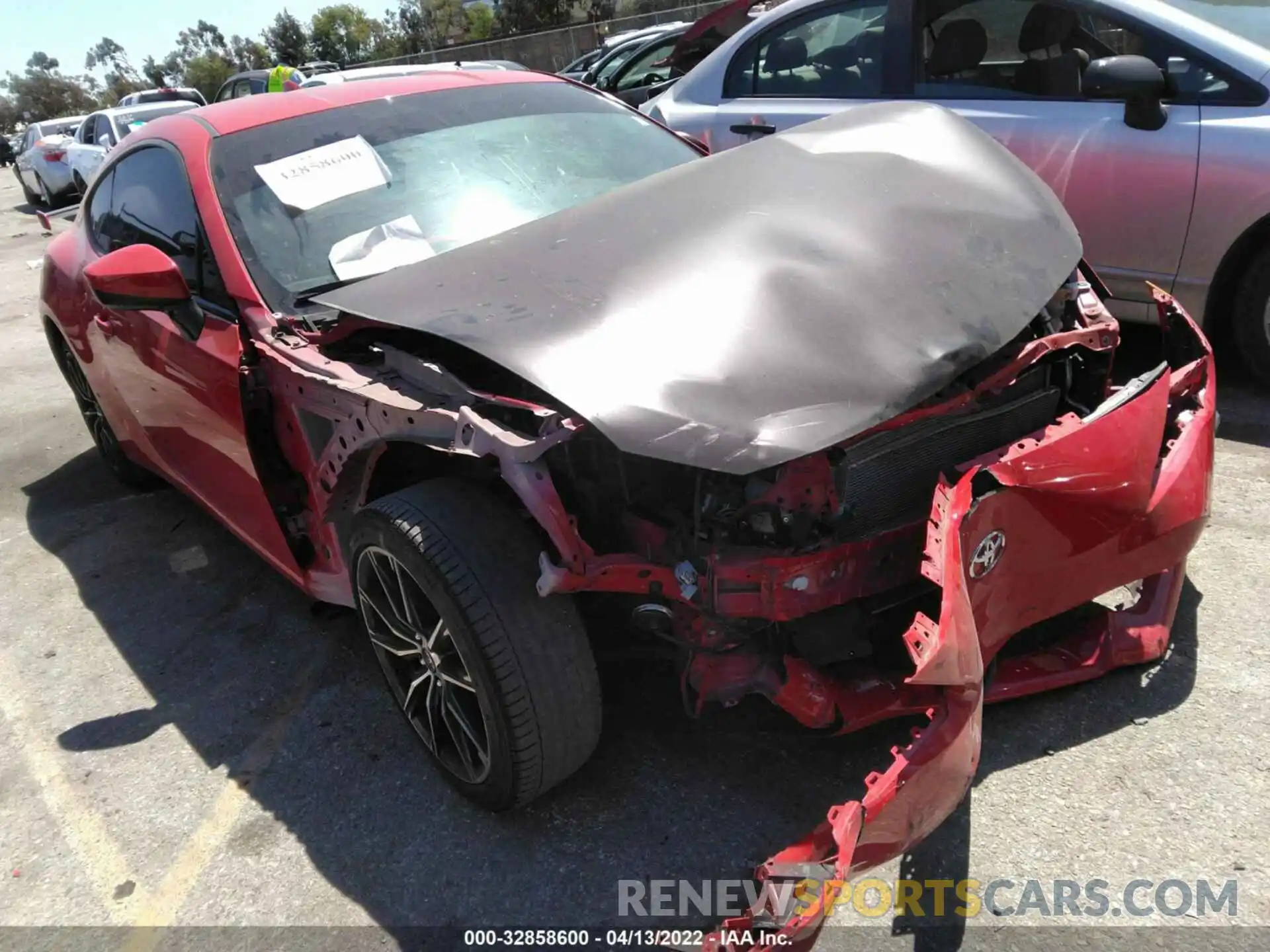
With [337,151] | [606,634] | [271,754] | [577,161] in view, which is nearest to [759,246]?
[606,634]

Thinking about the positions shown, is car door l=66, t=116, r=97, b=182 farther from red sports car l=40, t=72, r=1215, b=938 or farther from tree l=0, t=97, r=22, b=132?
tree l=0, t=97, r=22, b=132

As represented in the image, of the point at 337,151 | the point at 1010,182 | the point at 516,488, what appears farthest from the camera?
the point at 337,151

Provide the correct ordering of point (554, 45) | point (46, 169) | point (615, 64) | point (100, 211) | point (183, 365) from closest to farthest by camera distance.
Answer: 1. point (183, 365)
2. point (100, 211)
3. point (615, 64)
4. point (46, 169)
5. point (554, 45)

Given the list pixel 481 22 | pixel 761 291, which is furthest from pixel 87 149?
pixel 481 22

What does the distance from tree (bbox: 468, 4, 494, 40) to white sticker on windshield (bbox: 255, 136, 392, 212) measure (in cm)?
4363

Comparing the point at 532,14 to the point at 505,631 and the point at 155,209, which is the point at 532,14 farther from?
the point at 505,631

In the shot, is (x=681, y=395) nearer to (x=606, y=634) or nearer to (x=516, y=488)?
(x=516, y=488)

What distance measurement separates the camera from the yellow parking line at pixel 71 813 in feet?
7.78

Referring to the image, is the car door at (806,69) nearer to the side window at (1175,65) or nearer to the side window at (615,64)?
the side window at (1175,65)

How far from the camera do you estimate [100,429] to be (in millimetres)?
4625

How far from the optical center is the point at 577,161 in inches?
127

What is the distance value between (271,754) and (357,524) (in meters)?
0.84

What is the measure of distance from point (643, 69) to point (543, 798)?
9256mm

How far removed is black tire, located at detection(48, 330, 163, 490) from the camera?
454 cm
